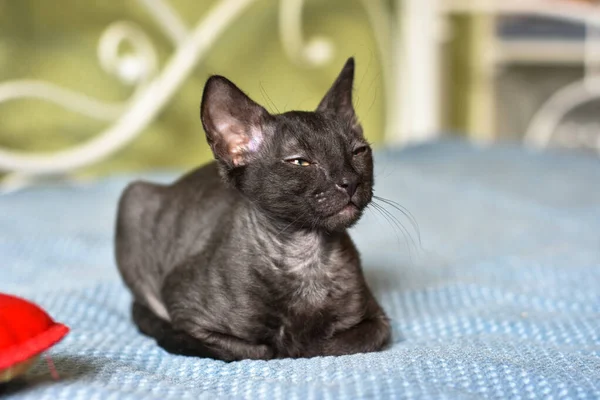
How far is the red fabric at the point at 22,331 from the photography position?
0.69 m

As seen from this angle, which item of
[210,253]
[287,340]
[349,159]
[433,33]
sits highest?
[433,33]

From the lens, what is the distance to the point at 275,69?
2617 millimetres

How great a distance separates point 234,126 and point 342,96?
0.64ft

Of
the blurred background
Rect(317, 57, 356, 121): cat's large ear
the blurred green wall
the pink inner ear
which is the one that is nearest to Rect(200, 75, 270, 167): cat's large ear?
the pink inner ear

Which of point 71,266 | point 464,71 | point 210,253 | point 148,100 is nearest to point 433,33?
point 464,71

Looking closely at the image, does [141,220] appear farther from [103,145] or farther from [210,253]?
[103,145]

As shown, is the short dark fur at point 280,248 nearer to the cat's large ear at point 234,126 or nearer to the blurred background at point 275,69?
the cat's large ear at point 234,126

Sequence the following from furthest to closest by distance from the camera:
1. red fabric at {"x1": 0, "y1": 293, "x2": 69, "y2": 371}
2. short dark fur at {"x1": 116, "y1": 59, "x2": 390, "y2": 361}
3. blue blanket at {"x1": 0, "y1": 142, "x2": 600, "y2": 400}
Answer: short dark fur at {"x1": 116, "y1": 59, "x2": 390, "y2": 361} → blue blanket at {"x1": 0, "y1": 142, "x2": 600, "y2": 400} → red fabric at {"x1": 0, "y1": 293, "x2": 69, "y2": 371}

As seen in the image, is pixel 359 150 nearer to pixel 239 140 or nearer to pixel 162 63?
pixel 239 140

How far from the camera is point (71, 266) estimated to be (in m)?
1.48

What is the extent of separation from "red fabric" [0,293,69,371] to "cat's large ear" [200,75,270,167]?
1.05ft

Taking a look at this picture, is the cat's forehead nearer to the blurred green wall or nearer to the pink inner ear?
the pink inner ear

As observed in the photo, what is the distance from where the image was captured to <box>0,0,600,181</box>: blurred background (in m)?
2.14

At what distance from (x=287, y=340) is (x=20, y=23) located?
153 centimetres
